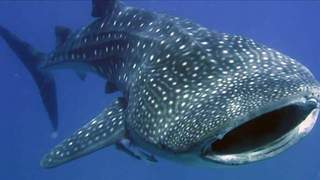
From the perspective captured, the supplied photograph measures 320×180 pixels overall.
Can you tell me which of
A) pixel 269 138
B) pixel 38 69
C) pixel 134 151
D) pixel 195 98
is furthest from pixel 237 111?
pixel 38 69

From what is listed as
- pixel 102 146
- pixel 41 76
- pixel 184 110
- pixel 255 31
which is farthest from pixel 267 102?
pixel 255 31

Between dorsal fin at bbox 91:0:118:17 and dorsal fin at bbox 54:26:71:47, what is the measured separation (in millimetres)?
1081

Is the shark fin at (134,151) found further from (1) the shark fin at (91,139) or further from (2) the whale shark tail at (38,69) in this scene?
(2) the whale shark tail at (38,69)

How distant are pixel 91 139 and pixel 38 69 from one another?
4.64 m

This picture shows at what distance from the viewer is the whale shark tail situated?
942cm

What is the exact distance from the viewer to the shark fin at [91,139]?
514 centimetres

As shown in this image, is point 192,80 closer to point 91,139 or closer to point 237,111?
point 237,111

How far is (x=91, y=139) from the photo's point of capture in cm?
530

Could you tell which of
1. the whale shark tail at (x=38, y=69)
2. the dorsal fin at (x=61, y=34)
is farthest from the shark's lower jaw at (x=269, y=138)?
the whale shark tail at (x=38, y=69)

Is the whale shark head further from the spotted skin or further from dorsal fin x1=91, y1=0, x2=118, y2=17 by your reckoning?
dorsal fin x1=91, y1=0, x2=118, y2=17

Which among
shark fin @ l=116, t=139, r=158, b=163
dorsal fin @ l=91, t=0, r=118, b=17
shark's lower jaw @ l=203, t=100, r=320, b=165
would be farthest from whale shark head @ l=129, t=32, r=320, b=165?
dorsal fin @ l=91, t=0, r=118, b=17

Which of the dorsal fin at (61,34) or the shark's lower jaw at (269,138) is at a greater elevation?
the shark's lower jaw at (269,138)

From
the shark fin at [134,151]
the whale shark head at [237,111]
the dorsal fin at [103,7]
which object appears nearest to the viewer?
the whale shark head at [237,111]

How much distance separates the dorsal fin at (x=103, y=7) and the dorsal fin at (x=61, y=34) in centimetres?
108
